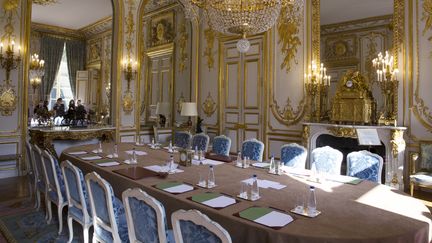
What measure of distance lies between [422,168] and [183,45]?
5.60 meters

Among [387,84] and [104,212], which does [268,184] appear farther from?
[387,84]

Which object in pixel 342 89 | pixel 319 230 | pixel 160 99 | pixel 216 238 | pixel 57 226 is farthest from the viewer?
pixel 160 99

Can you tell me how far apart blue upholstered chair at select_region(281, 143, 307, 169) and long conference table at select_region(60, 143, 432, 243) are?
81 centimetres

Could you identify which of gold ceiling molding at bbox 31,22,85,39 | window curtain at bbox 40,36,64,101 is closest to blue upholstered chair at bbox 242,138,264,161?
window curtain at bbox 40,36,64,101

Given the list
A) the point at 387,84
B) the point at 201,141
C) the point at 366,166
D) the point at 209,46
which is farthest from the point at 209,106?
the point at 366,166

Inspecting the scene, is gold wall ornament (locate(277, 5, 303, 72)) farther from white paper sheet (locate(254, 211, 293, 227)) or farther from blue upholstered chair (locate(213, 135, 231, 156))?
white paper sheet (locate(254, 211, 293, 227))

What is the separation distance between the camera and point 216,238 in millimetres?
1288

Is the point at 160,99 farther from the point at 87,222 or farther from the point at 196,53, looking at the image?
the point at 87,222

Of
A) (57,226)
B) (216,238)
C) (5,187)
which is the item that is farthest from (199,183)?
(5,187)

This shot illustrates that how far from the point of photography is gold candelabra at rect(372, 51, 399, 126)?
15.5 ft

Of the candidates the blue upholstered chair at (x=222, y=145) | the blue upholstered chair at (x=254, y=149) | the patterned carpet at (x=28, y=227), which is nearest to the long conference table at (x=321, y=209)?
the patterned carpet at (x=28, y=227)

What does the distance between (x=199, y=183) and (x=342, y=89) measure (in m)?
3.70

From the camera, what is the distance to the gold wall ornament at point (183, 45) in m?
7.58

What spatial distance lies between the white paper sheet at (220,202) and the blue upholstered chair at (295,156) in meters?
1.74
